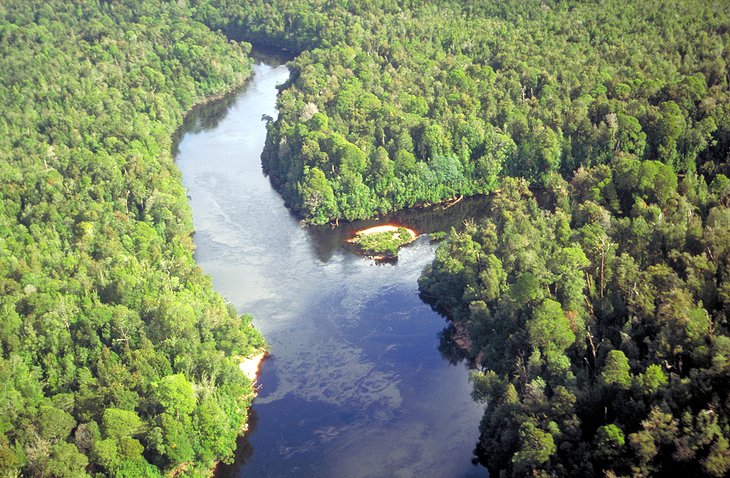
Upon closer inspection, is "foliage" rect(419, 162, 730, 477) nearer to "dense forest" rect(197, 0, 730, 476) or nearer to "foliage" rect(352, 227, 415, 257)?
"dense forest" rect(197, 0, 730, 476)

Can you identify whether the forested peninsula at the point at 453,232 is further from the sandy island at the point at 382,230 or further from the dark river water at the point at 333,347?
the sandy island at the point at 382,230

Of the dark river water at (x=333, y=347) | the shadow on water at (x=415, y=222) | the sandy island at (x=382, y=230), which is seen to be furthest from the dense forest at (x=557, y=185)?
the dark river water at (x=333, y=347)

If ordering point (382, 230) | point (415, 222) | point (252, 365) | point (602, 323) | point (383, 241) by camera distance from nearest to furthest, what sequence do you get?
point (602, 323), point (252, 365), point (383, 241), point (382, 230), point (415, 222)

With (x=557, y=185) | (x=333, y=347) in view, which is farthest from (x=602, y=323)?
(x=557, y=185)

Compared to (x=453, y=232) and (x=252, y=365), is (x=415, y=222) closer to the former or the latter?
(x=453, y=232)

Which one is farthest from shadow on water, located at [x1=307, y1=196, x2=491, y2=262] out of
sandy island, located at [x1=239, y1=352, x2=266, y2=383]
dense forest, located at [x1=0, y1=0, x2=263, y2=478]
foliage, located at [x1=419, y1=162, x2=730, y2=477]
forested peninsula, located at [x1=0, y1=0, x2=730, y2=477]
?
sandy island, located at [x1=239, y1=352, x2=266, y2=383]
